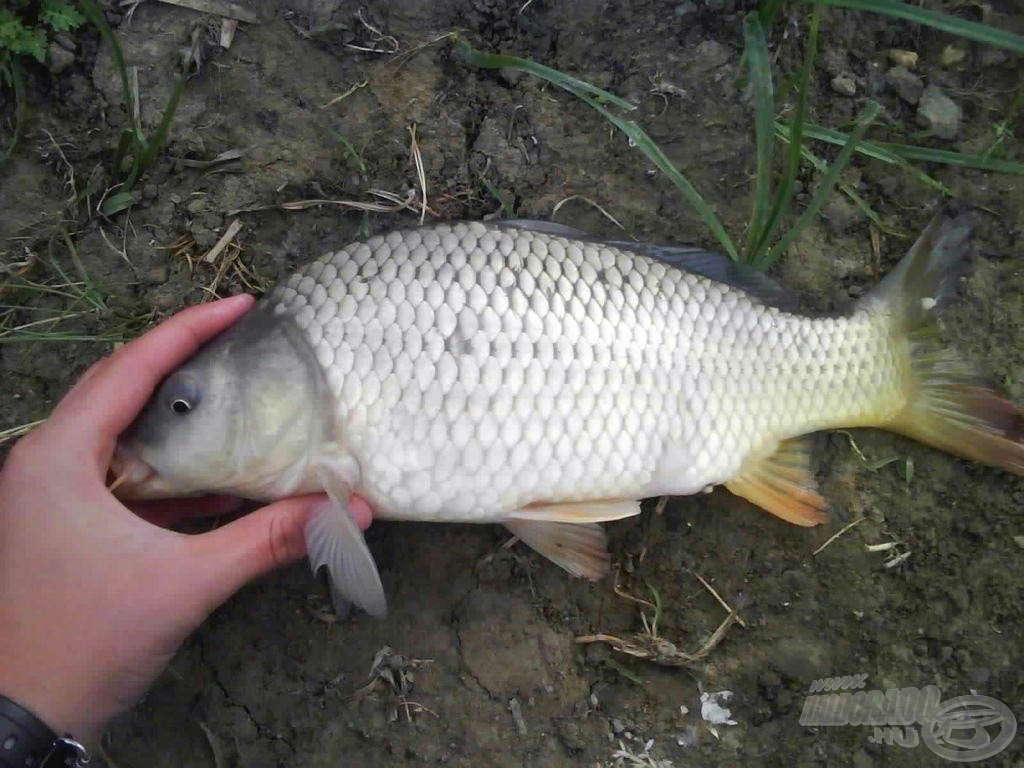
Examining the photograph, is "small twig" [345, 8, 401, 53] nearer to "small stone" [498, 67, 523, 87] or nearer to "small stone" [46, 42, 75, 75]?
"small stone" [498, 67, 523, 87]

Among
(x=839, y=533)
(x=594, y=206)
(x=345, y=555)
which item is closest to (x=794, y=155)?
(x=594, y=206)

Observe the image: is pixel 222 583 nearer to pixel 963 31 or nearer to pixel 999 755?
pixel 999 755

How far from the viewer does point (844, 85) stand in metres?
2.01

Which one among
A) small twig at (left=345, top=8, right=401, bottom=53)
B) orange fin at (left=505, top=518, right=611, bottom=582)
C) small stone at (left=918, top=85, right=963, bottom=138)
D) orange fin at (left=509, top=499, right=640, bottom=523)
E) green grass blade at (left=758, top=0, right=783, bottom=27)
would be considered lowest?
orange fin at (left=505, top=518, right=611, bottom=582)

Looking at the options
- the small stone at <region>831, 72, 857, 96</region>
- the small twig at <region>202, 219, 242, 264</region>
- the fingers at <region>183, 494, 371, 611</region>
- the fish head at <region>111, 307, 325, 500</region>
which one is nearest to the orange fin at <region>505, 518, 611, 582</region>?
the fingers at <region>183, 494, 371, 611</region>

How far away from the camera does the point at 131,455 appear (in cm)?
145

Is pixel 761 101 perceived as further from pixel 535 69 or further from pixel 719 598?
pixel 719 598

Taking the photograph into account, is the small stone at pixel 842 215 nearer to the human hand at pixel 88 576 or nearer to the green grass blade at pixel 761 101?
the green grass blade at pixel 761 101

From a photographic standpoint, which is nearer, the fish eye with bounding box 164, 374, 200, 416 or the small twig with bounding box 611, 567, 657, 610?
the fish eye with bounding box 164, 374, 200, 416

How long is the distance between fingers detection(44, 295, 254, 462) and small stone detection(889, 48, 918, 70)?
1.86 metres

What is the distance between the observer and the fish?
1.48 metres

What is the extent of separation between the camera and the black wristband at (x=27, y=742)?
1.25 meters

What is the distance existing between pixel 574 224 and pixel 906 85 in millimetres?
988

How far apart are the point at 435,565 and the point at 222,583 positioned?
0.56 meters
